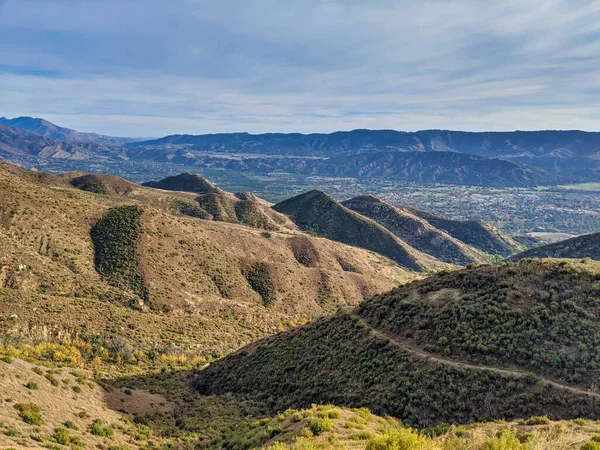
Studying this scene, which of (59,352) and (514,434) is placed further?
(59,352)

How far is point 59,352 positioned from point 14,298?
12960mm

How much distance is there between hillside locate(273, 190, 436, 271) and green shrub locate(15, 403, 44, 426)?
14390cm

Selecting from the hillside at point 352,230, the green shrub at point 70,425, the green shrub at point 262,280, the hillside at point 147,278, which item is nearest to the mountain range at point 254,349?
the green shrub at point 70,425

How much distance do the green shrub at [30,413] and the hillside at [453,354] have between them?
54.6 feet

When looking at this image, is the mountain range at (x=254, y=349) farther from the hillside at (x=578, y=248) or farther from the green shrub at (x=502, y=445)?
the hillside at (x=578, y=248)

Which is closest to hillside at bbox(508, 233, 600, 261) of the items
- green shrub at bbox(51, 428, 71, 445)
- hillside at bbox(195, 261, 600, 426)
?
hillside at bbox(195, 261, 600, 426)

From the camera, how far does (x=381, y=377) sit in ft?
91.4

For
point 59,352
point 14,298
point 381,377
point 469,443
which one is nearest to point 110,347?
point 59,352

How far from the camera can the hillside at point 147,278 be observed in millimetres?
50781

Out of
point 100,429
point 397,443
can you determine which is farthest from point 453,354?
point 100,429

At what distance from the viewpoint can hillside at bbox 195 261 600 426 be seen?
75.6 ft

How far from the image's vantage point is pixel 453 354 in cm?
2777

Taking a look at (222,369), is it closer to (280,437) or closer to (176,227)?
(280,437)

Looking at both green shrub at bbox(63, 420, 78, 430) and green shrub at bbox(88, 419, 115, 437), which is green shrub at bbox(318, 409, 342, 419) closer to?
green shrub at bbox(88, 419, 115, 437)
